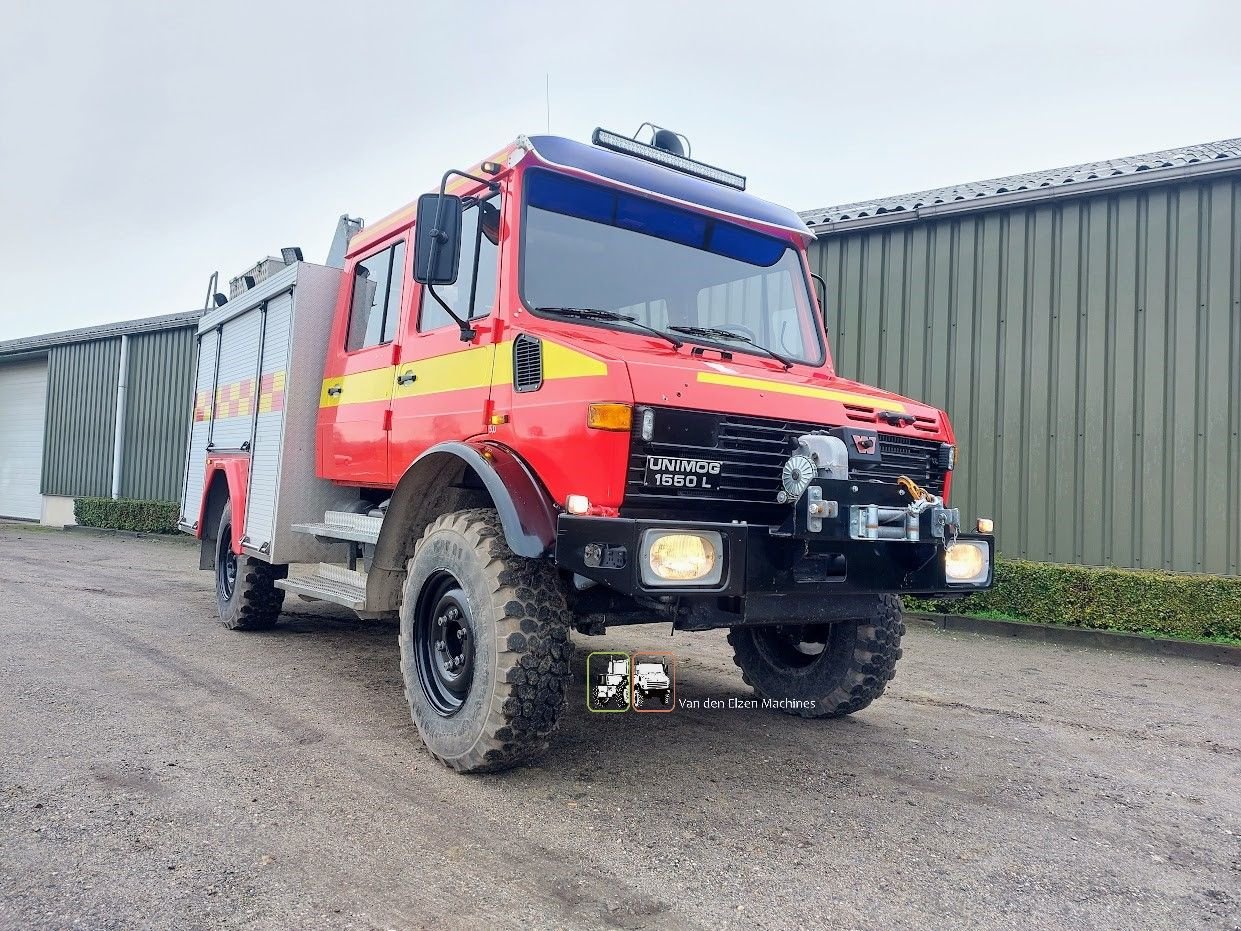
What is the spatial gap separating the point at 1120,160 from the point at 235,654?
981 centimetres

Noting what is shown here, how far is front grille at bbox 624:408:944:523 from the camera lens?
11.5ft

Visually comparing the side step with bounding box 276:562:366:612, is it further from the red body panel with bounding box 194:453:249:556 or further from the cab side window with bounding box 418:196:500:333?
the cab side window with bounding box 418:196:500:333

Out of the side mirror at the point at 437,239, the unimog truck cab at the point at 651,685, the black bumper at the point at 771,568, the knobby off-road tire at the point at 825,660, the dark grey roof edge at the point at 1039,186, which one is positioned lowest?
the unimog truck cab at the point at 651,685

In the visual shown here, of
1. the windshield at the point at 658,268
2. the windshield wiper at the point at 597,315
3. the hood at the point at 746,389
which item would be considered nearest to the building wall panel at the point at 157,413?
the windshield at the point at 658,268

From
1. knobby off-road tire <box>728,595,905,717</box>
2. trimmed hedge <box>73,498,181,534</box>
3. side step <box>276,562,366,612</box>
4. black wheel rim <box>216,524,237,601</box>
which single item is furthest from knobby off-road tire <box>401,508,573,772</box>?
trimmed hedge <box>73,498,181,534</box>

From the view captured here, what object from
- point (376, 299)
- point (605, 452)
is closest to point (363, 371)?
point (376, 299)

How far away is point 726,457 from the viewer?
369 centimetres

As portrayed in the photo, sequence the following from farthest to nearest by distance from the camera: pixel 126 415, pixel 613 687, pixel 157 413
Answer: pixel 126 415 → pixel 157 413 → pixel 613 687

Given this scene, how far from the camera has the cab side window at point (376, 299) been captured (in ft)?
17.5

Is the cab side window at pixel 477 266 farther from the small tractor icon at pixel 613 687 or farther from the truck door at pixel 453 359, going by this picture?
the small tractor icon at pixel 613 687

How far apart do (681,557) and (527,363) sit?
1147mm

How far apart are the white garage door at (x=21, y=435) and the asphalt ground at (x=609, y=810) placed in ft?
66.6

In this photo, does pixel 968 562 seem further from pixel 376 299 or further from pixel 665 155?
pixel 376 299

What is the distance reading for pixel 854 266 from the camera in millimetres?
10664
